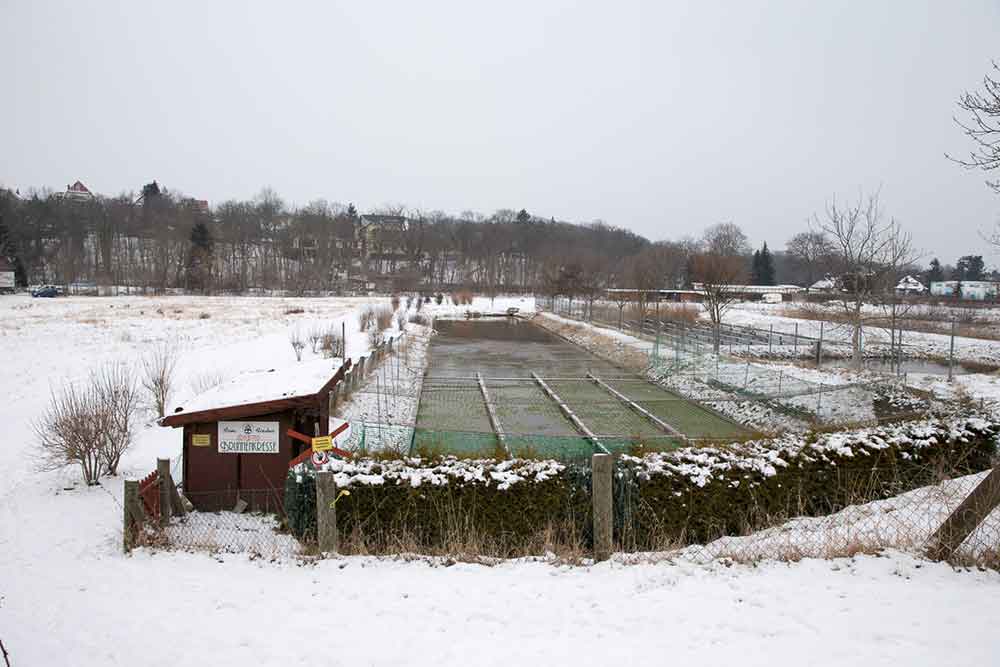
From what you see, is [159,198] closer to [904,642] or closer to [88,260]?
[88,260]

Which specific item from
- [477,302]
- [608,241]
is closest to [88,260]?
[477,302]

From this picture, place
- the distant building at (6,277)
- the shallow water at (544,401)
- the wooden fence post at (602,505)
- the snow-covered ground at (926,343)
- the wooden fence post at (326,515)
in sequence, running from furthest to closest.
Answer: the distant building at (6,277) < the snow-covered ground at (926,343) < the shallow water at (544,401) < the wooden fence post at (326,515) < the wooden fence post at (602,505)

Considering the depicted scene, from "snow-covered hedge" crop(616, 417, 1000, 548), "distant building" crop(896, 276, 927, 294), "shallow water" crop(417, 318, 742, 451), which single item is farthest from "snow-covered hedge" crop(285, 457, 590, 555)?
"distant building" crop(896, 276, 927, 294)

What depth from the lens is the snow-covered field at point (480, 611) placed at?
4.36 m

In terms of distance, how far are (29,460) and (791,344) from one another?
101 feet

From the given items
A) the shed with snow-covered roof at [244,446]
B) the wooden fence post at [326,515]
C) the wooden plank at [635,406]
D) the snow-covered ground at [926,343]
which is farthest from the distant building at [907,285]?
the wooden fence post at [326,515]

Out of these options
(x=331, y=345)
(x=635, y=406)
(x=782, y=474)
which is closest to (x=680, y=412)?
(x=635, y=406)

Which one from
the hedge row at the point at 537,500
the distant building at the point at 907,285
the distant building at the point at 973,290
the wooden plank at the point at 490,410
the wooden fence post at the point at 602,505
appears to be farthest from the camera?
the distant building at the point at 973,290

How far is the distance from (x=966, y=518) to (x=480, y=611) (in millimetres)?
4186

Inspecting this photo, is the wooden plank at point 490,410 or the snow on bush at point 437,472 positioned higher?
the snow on bush at point 437,472

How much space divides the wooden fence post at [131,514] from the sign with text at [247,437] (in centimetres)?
172

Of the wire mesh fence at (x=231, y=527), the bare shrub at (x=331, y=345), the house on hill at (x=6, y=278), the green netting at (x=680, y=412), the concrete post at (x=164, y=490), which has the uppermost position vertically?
the house on hill at (x=6, y=278)

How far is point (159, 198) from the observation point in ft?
394

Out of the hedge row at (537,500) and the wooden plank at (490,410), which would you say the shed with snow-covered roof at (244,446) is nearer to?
the hedge row at (537,500)
